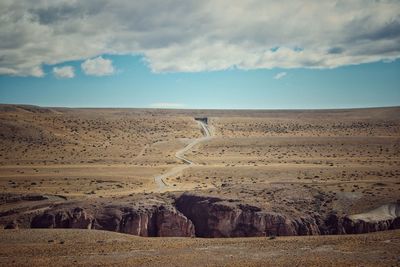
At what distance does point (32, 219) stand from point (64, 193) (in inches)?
560

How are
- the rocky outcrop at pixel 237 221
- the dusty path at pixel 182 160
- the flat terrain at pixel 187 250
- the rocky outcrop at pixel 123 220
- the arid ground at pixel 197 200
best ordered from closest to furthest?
the flat terrain at pixel 187 250
the arid ground at pixel 197 200
the rocky outcrop at pixel 237 221
the rocky outcrop at pixel 123 220
the dusty path at pixel 182 160

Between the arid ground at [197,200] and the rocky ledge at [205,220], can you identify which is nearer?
the arid ground at [197,200]

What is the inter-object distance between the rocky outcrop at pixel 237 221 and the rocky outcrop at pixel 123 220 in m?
1.32

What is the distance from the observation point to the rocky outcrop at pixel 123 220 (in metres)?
31.8

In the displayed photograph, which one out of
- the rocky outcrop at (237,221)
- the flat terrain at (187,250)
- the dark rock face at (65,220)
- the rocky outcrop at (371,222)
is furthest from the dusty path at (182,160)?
the rocky outcrop at (371,222)

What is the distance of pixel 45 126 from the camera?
9462 centimetres

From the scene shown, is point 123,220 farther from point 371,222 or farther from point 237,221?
point 371,222

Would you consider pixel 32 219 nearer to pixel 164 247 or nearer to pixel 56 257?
pixel 56 257

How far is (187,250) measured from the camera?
23.5 metres

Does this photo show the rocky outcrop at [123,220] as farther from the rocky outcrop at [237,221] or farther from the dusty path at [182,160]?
the dusty path at [182,160]

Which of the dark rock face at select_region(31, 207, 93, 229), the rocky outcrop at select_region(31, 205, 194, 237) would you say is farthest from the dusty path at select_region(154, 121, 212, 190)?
the dark rock face at select_region(31, 207, 93, 229)

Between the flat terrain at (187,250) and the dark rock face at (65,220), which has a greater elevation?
the flat terrain at (187,250)

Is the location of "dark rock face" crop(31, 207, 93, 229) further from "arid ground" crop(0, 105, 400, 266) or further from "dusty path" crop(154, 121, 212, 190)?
"dusty path" crop(154, 121, 212, 190)

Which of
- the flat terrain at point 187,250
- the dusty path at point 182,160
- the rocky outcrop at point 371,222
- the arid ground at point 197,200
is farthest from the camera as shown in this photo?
the dusty path at point 182,160
